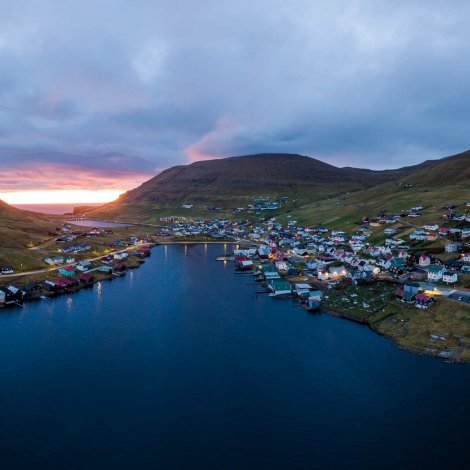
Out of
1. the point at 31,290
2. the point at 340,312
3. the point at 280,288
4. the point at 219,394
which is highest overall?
the point at 31,290

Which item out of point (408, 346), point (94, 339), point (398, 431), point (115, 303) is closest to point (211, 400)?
point (398, 431)

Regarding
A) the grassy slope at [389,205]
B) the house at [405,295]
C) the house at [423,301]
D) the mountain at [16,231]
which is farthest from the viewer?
the grassy slope at [389,205]

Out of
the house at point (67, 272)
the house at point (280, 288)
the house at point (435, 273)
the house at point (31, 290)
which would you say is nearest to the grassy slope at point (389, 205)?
the house at point (435, 273)

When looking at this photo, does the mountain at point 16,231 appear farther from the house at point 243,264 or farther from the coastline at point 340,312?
the house at point 243,264

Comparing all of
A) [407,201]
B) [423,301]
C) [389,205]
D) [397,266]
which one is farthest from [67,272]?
[407,201]

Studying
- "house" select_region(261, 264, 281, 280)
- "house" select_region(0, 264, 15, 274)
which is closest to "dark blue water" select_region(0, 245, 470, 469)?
"house" select_region(0, 264, 15, 274)

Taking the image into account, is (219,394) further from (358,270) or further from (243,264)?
(243,264)

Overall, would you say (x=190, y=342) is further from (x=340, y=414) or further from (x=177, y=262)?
(x=177, y=262)
